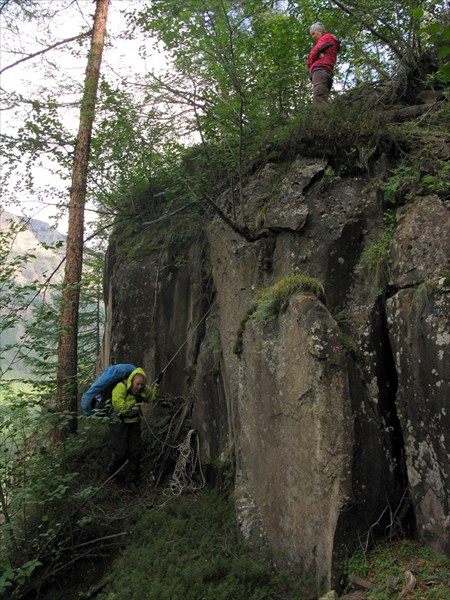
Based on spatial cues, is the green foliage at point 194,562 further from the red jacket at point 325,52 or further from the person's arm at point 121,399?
the red jacket at point 325,52

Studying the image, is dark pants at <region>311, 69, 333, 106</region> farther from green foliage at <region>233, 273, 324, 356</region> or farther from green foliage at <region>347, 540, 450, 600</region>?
green foliage at <region>347, 540, 450, 600</region>

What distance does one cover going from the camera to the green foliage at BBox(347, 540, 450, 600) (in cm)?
418

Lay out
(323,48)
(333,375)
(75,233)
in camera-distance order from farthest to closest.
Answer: (75,233)
(323,48)
(333,375)

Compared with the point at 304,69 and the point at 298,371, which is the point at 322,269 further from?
the point at 304,69

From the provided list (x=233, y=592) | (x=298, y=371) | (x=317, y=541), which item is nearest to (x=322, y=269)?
(x=298, y=371)

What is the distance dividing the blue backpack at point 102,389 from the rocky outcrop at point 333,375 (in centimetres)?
188

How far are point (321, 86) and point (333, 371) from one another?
599 cm

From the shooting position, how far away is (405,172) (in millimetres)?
6449

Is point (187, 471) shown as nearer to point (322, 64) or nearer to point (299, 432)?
point (299, 432)

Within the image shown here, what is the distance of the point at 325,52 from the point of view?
8.74m

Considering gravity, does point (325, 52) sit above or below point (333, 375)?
above

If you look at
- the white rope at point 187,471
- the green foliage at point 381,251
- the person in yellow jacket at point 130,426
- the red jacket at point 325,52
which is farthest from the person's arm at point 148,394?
the red jacket at point 325,52

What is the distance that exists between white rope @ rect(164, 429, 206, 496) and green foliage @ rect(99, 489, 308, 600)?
0.34 metres

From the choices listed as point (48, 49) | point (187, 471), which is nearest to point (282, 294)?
point (187, 471)
